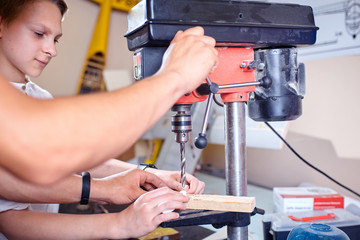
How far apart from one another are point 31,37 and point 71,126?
553mm

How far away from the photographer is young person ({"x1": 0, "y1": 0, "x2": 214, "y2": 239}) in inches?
25.1

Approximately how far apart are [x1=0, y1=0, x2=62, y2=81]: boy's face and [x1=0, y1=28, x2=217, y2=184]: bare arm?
1.64 feet

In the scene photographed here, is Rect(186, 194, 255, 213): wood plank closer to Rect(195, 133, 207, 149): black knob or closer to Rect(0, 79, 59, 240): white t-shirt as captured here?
Rect(195, 133, 207, 149): black knob

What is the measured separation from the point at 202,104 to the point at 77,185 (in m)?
0.92

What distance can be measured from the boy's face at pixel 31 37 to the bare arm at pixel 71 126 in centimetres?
50

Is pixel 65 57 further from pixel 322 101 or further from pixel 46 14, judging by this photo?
pixel 322 101

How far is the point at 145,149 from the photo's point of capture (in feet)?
7.25

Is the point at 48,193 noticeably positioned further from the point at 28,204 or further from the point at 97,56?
the point at 97,56

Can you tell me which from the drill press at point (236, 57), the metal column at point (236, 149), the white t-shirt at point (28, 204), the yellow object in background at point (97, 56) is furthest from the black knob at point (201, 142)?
the yellow object in background at point (97, 56)

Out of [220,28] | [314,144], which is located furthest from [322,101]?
[220,28]

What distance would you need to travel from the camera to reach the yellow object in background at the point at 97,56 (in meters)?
2.26

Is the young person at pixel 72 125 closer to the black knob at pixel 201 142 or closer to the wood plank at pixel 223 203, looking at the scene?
the black knob at pixel 201 142

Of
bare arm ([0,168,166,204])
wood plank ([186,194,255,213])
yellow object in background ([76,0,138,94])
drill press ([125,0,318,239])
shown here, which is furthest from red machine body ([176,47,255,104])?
yellow object in background ([76,0,138,94])

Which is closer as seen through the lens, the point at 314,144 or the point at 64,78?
the point at 314,144
